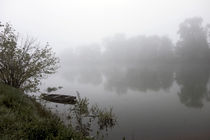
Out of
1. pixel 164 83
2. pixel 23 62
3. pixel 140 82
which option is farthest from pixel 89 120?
pixel 164 83

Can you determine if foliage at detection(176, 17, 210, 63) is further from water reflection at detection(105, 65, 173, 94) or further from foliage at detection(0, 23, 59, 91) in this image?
foliage at detection(0, 23, 59, 91)

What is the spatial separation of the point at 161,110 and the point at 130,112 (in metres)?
3.64

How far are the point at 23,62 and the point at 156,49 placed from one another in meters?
77.5

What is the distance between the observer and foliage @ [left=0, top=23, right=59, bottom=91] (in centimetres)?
968

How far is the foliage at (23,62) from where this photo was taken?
9680 millimetres

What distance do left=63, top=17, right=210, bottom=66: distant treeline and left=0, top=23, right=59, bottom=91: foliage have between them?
7005 cm

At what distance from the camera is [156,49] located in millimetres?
77500

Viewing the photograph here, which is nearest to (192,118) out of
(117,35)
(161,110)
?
(161,110)

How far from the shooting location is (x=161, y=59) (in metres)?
75.9

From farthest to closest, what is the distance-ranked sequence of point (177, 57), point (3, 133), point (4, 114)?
1. point (177, 57)
2. point (4, 114)
3. point (3, 133)

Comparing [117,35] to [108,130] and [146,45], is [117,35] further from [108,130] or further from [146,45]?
[108,130]

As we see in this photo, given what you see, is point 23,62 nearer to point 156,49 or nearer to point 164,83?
point 164,83

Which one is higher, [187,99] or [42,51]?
[42,51]

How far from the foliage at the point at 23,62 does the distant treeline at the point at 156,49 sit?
230ft
